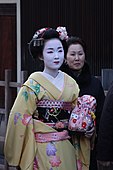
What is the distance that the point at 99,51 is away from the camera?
8.15m

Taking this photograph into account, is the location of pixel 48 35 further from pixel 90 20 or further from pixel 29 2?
pixel 29 2

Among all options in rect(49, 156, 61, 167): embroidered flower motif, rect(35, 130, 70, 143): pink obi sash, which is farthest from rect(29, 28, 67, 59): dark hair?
rect(49, 156, 61, 167): embroidered flower motif

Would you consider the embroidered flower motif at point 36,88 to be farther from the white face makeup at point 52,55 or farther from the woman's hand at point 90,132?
the woman's hand at point 90,132

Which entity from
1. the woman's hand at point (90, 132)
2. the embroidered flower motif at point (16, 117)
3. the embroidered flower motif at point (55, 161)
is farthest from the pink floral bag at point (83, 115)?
the embroidered flower motif at point (16, 117)

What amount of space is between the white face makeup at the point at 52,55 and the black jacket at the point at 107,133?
2.21ft

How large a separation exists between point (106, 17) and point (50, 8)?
1.02 metres

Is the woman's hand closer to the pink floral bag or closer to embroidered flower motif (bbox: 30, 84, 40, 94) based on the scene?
the pink floral bag

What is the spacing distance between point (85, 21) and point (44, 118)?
4.39 m

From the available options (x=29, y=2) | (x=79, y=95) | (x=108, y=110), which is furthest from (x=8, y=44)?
(x=108, y=110)

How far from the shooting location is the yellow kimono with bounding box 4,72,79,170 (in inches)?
157

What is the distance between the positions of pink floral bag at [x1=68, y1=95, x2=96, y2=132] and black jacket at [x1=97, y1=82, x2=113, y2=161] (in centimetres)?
54

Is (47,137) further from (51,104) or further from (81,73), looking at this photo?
(81,73)

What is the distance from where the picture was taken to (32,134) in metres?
4.00

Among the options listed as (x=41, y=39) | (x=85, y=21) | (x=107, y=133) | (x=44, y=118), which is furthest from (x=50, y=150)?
(x=85, y=21)
